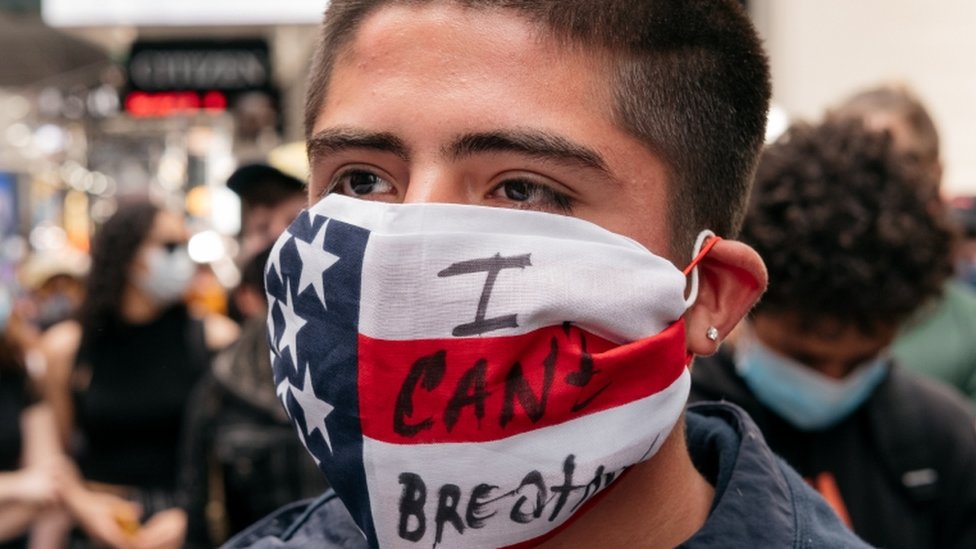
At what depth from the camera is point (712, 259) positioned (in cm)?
199

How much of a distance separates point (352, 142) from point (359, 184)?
4.1 inches

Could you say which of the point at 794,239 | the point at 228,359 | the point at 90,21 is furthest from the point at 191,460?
the point at 90,21

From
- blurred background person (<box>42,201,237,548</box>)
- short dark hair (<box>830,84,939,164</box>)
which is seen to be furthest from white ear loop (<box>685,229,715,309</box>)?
blurred background person (<box>42,201,237,548</box>)

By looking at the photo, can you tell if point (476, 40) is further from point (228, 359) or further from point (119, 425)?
point (119, 425)

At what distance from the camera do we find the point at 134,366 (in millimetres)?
5270

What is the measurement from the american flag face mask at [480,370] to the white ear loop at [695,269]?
12 cm

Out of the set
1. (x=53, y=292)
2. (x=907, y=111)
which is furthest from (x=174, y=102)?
(x=907, y=111)

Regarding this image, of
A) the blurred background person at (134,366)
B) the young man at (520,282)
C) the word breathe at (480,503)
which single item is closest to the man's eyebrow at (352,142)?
the young man at (520,282)

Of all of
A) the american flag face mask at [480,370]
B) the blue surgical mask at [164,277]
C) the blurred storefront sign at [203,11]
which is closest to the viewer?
the american flag face mask at [480,370]

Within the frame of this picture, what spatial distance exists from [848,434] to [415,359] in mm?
1692

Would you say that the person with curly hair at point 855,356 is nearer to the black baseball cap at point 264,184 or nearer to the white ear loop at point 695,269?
the white ear loop at point 695,269

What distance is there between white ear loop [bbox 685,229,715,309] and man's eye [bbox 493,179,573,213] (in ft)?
0.79

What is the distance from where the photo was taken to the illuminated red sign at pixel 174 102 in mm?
11680

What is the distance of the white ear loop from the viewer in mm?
1922
